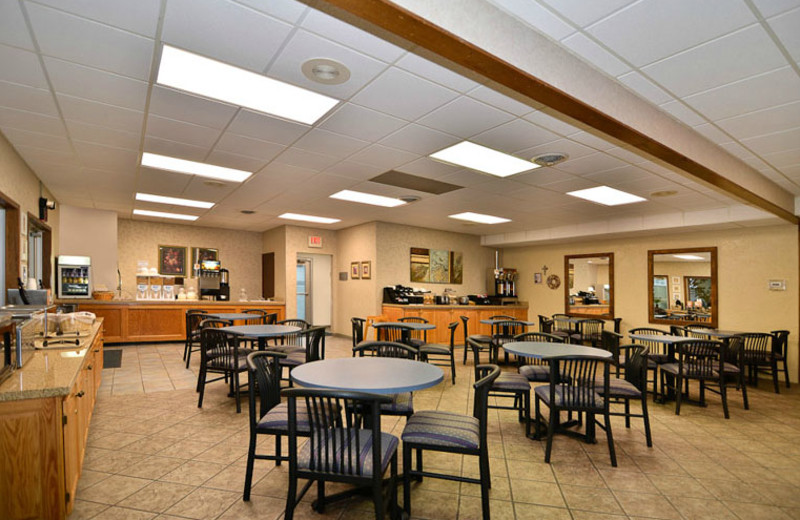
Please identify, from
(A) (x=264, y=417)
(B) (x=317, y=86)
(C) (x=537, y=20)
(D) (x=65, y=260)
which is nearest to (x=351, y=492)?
(A) (x=264, y=417)

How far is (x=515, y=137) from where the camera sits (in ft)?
14.0

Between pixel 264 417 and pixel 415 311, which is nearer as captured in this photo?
pixel 264 417

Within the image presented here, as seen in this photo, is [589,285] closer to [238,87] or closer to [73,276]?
[238,87]

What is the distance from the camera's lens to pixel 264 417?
2.94 m

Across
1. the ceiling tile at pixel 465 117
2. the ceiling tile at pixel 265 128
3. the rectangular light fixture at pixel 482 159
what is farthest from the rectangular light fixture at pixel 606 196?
the ceiling tile at pixel 265 128

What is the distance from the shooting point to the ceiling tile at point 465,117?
3.58 meters

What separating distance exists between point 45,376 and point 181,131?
8.86 ft

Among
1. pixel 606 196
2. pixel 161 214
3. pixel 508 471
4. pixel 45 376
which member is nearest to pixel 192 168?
pixel 45 376

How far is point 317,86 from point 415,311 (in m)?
6.78

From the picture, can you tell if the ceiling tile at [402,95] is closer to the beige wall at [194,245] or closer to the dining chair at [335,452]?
the dining chair at [335,452]

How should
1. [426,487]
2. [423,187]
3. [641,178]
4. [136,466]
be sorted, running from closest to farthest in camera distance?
[426,487]
[136,466]
[641,178]
[423,187]

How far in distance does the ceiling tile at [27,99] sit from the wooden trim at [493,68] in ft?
10.5

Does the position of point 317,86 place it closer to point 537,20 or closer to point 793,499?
point 537,20

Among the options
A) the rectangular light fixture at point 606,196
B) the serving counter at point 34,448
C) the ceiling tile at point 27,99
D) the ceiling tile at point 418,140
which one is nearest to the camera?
the serving counter at point 34,448
